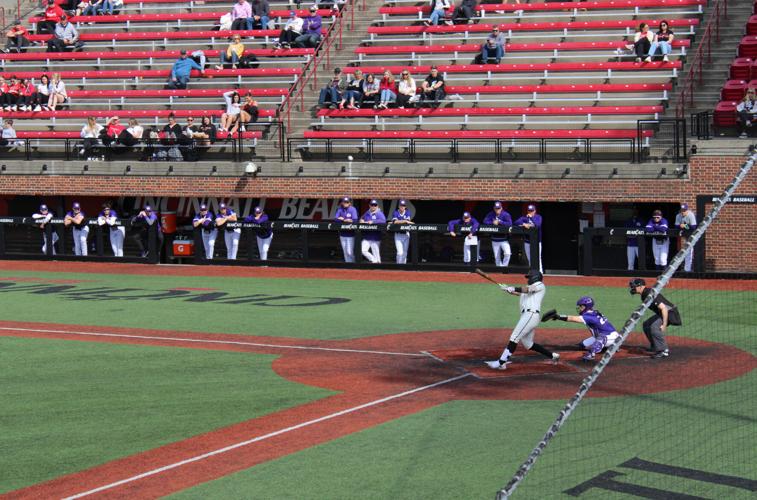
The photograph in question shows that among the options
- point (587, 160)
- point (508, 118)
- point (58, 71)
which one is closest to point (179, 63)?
point (58, 71)

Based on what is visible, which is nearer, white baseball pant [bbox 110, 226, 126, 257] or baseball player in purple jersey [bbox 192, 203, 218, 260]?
baseball player in purple jersey [bbox 192, 203, 218, 260]

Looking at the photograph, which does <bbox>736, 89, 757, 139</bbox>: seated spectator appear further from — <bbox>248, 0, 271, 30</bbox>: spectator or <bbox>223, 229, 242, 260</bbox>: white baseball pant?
<bbox>248, 0, 271, 30</bbox>: spectator

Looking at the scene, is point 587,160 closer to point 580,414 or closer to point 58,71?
point 580,414

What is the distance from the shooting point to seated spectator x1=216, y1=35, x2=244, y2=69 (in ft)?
111

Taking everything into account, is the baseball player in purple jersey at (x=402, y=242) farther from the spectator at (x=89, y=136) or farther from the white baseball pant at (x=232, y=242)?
the spectator at (x=89, y=136)

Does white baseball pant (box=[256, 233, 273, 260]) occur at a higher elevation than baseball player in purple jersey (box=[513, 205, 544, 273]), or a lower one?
lower

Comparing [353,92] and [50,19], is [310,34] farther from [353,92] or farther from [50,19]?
[50,19]

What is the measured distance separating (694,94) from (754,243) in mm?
5311

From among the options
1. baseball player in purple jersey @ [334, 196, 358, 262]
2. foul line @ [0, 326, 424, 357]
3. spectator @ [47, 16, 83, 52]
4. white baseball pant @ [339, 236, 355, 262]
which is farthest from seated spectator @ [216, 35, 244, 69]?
foul line @ [0, 326, 424, 357]

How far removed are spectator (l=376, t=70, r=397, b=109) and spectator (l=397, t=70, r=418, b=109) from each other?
22 centimetres

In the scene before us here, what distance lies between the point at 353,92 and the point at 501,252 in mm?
7508

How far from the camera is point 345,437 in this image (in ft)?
39.2

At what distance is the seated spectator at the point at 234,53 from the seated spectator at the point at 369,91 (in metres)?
4.93

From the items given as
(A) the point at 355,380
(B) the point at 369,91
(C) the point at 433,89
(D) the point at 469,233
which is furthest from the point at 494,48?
(A) the point at 355,380
